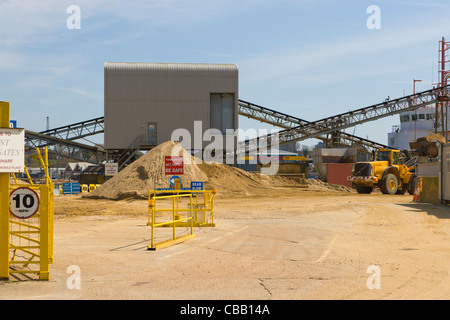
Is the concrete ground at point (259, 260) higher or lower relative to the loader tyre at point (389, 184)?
lower

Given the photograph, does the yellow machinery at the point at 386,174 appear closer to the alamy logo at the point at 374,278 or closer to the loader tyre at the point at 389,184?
the loader tyre at the point at 389,184

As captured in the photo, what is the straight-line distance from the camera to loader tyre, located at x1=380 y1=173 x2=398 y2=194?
116ft

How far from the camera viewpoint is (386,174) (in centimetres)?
3553

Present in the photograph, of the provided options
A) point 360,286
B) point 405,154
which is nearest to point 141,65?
point 405,154

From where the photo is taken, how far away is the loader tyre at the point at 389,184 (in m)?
35.4

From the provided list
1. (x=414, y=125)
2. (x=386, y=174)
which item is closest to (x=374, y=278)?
(x=386, y=174)

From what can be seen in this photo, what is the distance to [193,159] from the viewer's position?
41438 mm

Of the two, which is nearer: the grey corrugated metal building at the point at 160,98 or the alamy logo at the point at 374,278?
the alamy logo at the point at 374,278

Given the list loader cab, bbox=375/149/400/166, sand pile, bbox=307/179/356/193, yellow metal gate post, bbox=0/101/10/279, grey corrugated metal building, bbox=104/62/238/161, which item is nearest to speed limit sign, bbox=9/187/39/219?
yellow metal gate post, bbox=0/101/10/279

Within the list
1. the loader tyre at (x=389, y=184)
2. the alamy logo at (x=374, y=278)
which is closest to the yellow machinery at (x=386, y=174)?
the loader tyre at (x=389, y=184)

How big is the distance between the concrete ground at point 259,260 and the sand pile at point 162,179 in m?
12.6

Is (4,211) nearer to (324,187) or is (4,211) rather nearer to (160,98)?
(324,187)

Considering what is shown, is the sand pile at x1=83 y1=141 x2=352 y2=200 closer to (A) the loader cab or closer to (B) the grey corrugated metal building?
(B) the grey corrugated metal building

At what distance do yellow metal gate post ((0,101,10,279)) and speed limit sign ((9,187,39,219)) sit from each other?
173 millimetres
